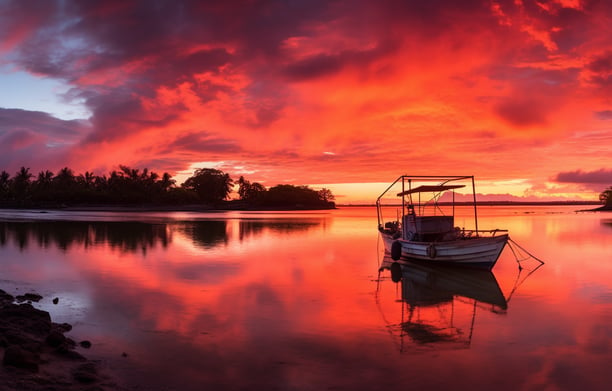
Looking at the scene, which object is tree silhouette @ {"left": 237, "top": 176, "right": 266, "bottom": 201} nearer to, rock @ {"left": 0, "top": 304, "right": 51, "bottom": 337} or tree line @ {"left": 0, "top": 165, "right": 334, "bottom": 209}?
tree line @ {"left": 0, "top": 165, "right": 334, "bottom": 209}

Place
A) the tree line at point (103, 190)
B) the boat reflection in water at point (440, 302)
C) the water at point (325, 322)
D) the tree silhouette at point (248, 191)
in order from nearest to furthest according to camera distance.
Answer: the water at point (325, 322) < the boat reflection in water at point (440, 302) < the tree line at point (103, 190) < the tree silhouette at point (248, 191)

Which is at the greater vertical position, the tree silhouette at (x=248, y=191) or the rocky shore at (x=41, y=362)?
the tree silhouette at (x=248, y=191)

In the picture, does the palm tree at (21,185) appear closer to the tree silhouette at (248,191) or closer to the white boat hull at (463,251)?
the tree silhouette at (248,191)

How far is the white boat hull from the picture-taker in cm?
2277

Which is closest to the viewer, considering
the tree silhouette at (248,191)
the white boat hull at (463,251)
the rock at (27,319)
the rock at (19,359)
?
the rock at (19,359)

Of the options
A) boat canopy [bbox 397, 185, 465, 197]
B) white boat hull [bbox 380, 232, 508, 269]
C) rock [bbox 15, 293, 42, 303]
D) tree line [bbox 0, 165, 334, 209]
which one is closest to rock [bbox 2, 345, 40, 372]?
rock [bbox 15, 293, 42, 303]

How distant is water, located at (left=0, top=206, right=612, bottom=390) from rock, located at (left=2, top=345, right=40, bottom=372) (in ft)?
5.09

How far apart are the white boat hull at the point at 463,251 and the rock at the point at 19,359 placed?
1910cm

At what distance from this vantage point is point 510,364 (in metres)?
10.1

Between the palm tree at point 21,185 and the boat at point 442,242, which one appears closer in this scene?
the boat at point 442,242

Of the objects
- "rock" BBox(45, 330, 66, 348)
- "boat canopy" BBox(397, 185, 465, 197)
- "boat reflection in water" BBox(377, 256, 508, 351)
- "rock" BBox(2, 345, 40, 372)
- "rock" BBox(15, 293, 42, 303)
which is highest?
"boat canopy" BBox(397, 185, 465, 197)

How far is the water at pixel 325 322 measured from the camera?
9.39 meters

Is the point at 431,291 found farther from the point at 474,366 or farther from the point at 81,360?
the point at 81,360

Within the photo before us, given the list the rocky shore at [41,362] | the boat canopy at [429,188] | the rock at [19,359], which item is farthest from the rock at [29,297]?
the boat canopy at [429,188]
